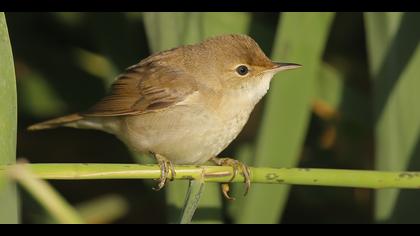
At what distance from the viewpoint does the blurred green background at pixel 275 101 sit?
264 cm

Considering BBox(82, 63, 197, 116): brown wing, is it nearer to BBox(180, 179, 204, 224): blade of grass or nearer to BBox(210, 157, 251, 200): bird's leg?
BBox(210, 157, 251, 200): bird's leg

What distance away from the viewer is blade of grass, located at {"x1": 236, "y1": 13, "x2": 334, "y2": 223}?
2.61 meters

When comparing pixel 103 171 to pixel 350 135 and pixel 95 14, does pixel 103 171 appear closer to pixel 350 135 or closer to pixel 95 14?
pixel 95 14

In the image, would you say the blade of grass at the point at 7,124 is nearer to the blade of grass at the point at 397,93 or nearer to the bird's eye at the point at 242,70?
the bird's eye at the point at 242,70

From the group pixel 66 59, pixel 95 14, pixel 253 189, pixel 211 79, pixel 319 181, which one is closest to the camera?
pixel 319 181

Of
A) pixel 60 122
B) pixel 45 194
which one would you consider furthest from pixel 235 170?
pixel 60 122

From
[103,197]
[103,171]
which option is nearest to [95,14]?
[103,197]

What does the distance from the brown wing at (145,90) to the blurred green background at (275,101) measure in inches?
5.8

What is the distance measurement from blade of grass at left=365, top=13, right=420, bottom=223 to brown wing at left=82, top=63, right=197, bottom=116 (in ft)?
2.25

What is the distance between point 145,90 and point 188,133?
408 millimetres

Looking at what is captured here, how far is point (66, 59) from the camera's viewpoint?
12.2 ft

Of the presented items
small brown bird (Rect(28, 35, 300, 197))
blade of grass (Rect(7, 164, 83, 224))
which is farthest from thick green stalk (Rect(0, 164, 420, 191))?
small brown bird (Rect(28, 35, 300, 197))

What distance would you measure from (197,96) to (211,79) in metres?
0.11

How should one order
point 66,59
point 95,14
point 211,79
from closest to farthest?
point 211,79 → point 95,14 → point 66,59
